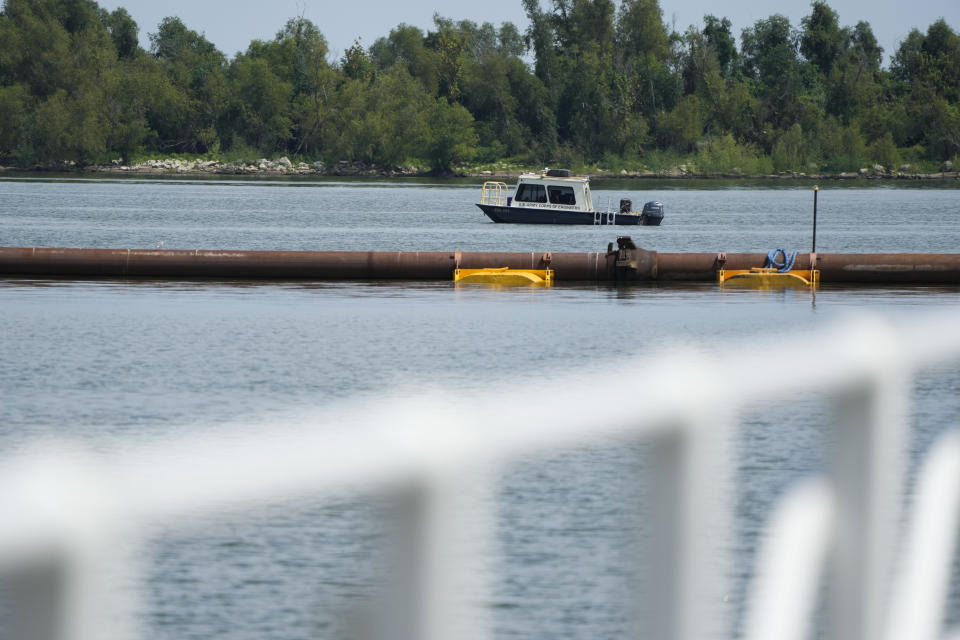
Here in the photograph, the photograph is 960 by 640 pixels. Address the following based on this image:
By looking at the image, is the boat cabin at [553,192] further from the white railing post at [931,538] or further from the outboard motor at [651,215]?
the white railing post at [931,538]

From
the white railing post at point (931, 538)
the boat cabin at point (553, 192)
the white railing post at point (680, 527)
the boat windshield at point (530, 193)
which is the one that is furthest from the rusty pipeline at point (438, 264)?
the white railing post at point (680, 527)

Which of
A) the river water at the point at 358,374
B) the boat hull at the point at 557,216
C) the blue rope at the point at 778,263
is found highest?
the blue rope at the point at 778,263

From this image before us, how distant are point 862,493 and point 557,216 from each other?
69178 millimetres

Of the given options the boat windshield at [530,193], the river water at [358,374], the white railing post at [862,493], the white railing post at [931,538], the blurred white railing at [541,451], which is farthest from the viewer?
the boat windshield at [530,193]

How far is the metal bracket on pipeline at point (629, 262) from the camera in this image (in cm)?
3747

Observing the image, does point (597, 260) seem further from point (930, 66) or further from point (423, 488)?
point (930, 66)

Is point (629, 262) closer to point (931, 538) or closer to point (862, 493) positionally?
point (931, 538)

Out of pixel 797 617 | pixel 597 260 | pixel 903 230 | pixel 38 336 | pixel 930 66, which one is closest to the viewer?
pixel 797 617

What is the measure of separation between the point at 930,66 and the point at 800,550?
20820 centimetres

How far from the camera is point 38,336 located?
30234 mm

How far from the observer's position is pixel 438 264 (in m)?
38.7

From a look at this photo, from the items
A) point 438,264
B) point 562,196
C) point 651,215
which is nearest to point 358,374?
point 438,264

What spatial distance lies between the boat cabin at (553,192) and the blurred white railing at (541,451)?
68866 mm

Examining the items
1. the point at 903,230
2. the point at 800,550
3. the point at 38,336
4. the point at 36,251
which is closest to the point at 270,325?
the point at 38,336
